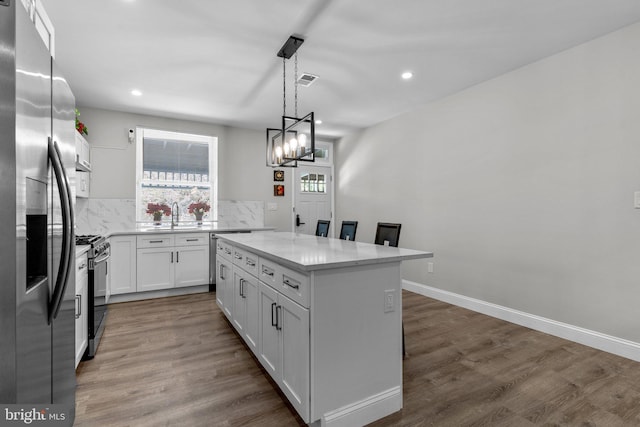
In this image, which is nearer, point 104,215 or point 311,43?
point 311,43

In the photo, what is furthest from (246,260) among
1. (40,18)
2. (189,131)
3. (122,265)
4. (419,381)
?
(189,131)

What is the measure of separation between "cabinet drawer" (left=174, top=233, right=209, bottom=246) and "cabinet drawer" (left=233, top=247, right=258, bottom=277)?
6.17 feet

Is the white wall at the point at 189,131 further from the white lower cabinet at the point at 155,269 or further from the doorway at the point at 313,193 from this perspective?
the white lower cabinet at the point at 155,269

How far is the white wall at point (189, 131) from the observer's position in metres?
4.45

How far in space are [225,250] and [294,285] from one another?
1667 mm

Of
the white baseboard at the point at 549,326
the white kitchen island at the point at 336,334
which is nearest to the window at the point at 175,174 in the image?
the white kitchen island at the point at 336,334

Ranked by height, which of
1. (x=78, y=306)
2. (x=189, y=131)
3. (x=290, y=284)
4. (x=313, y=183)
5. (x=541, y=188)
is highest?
(x=189, y=131)

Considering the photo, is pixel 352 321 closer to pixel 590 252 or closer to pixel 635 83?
pixel 590 252

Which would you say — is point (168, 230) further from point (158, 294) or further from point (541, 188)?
point (541, 188)

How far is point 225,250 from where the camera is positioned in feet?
10.4

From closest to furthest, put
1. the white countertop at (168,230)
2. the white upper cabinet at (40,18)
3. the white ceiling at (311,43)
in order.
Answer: the white upper cabinet at (40,18) < the white ceiling at (311,43) < the white countertop at (168,230)

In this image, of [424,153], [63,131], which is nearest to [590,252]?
[424,153]

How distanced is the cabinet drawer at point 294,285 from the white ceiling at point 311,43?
192 cm

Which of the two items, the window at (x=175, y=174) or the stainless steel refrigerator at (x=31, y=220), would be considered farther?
the window at (x=175, y=174)
